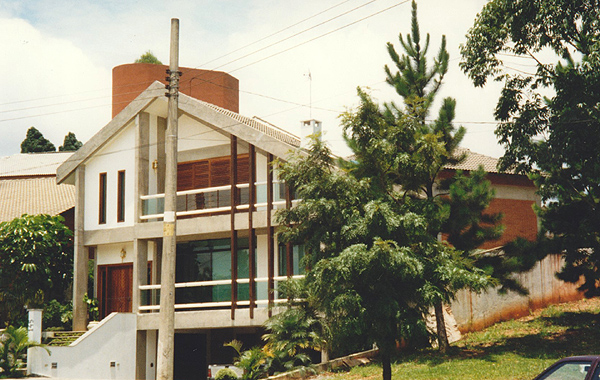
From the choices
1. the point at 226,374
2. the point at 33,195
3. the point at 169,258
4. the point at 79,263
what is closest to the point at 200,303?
the point at 226,374

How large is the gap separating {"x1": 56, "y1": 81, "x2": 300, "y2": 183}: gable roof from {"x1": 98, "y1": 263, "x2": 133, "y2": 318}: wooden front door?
4.08 metres

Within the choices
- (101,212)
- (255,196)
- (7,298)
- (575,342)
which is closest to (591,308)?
(575,342)

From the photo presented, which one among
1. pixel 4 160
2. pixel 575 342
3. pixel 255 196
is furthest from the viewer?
pixel 4 160

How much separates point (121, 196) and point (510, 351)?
1478 centimetres

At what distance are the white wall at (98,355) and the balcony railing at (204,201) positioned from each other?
3851 millimetres

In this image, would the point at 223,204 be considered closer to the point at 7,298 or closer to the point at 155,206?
the point at 155,206

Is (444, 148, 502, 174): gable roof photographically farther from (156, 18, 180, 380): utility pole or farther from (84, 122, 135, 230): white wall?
(156, 18, 180, 380): utility pole

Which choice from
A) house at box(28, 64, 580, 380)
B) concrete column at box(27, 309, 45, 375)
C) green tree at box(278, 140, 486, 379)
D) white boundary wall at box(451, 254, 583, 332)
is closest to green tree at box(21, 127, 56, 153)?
house at box(28, 64, 580, 380)

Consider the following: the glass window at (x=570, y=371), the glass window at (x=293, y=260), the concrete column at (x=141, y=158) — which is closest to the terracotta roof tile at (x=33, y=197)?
the concrete column at (x=141, y=158)

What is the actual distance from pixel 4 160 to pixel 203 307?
93.7ft

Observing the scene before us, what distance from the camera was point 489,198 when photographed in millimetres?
20453

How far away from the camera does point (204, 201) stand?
1001 inches

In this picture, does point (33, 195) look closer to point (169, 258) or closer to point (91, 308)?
point (91, 308)

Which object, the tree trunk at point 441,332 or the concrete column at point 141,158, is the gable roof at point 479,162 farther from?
the concrete column at point 141,158
